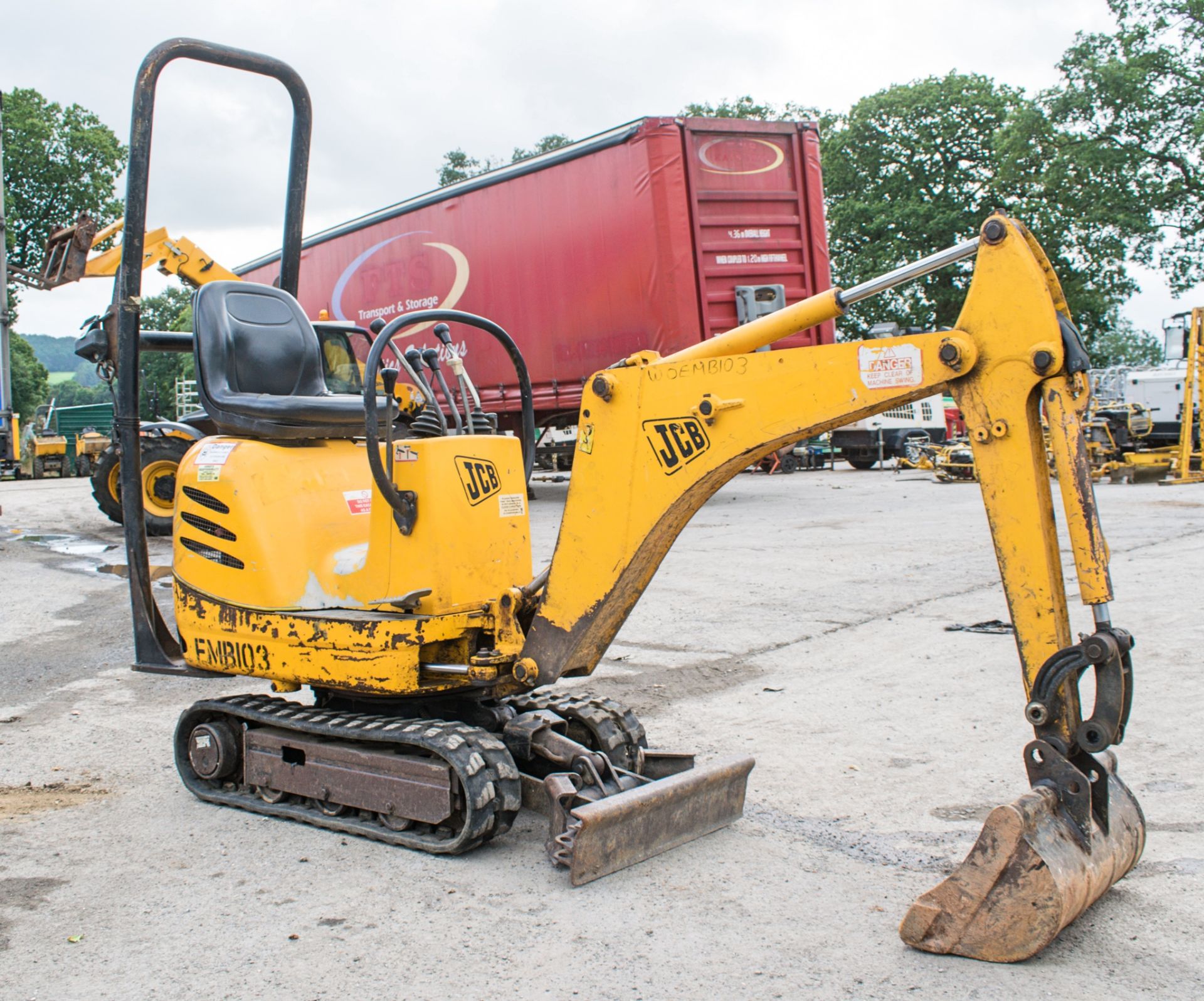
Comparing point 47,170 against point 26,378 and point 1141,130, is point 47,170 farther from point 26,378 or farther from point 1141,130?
point 1141,130

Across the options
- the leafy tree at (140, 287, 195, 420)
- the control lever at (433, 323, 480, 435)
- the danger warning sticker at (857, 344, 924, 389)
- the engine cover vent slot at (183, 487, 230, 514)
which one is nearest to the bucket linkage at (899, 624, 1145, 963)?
the danger warning sticker at (857, 344, 924, 389)

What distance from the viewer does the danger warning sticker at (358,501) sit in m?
4.59

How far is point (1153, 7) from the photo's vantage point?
3462cm

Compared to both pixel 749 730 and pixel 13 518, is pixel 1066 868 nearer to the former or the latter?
pixel 749 730

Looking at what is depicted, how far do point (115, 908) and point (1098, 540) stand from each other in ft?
9.81

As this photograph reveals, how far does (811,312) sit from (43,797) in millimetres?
3479

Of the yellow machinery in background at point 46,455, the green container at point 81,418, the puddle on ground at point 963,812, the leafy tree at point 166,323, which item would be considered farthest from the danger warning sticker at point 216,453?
the leafy tree at point 166,323

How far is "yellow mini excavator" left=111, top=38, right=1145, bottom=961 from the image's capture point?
304cm

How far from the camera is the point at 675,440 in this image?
11.8 ft

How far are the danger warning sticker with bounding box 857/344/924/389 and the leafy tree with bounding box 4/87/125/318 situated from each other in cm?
4379

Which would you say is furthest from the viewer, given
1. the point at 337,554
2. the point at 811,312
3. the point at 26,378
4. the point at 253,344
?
the point at 26,378

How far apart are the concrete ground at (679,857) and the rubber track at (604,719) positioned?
456 mm

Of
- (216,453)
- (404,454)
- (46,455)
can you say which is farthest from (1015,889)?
(46,455)

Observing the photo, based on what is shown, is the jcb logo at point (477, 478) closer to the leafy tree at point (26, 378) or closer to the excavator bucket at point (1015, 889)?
the excavator bucket at point (1015, 889)
